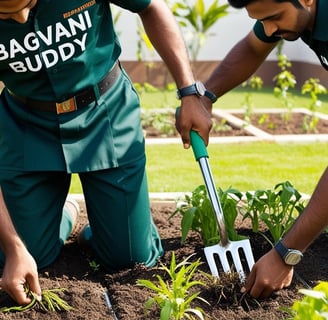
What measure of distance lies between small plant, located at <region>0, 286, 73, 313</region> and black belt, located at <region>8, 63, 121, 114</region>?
0.85 metres

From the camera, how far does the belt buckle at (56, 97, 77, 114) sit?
3260mm

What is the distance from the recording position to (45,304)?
277 centimetres

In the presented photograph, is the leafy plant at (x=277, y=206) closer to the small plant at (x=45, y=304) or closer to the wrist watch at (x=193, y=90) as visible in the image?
the wrist watch at (x=193, y=90)

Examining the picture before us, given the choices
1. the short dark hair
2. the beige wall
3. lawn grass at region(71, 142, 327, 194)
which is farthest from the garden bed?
the beige wall

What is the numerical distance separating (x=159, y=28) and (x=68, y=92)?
0.50m

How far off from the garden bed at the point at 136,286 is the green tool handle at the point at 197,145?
0.47 metres

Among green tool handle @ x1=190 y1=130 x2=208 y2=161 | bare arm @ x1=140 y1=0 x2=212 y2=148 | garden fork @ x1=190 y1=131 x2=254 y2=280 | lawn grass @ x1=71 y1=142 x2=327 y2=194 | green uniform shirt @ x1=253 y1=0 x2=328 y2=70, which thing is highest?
green uniform shirt @ x1=253 y1=0 x2=328 y2=70

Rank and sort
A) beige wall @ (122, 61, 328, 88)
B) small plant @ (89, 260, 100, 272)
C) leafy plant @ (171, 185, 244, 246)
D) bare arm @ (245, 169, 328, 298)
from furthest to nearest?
beige wall @ (122, 61, 328, 88) → small plant @ (89, 260, 100, 272) → leafy plant @ (171, 185, 244, 246) → bare arm @ (245, 169, 328, 298)

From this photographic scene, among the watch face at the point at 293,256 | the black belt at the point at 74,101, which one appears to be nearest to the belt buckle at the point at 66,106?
the black belt at the point at 74,101

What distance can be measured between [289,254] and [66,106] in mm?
1249

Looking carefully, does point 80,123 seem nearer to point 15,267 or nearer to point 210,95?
point 210,95

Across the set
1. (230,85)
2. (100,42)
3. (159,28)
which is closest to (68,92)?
(100,42)

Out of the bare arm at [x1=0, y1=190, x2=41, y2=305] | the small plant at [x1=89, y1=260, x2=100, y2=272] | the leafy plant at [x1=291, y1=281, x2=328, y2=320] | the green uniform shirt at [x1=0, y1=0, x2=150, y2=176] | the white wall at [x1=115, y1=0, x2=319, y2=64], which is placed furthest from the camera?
the white wall at [x1=115, y1=0, x2=319, y2=64]

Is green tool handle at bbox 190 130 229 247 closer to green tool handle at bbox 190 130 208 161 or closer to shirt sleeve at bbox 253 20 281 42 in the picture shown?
green tool handle at bbox 190 130 208 161
